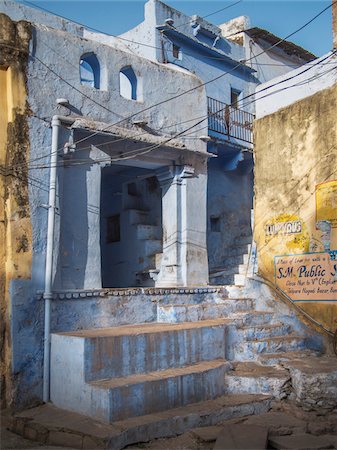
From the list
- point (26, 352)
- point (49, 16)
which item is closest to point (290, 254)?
point (26, 352)

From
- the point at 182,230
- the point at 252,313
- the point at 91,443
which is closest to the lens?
the point at 91,443

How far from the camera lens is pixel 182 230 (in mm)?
9781

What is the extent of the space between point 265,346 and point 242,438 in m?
2.60

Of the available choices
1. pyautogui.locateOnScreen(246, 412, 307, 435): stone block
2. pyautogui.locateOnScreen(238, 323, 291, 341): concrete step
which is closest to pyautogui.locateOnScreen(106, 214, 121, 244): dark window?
pyautogui.locateOnScreen(238, 323, 291, 341): concrete step

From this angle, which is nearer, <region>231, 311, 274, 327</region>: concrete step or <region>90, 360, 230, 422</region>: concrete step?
<region>90, 360, 230, 422</region>: concrete step

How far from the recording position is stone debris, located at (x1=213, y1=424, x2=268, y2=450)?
569cm

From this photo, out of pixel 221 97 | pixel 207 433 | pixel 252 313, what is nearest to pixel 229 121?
pixel 221 97

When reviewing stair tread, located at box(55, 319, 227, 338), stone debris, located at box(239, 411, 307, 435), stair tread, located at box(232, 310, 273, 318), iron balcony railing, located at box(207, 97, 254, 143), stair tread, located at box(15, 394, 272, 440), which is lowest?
stone debris, located at box(239, 411, 307, 435)

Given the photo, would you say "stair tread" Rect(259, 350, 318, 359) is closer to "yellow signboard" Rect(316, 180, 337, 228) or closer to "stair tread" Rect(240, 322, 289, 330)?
"stair tread" Rect(240, 322, 289, 330)

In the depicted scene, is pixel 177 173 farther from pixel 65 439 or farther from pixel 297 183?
pixel 65 439

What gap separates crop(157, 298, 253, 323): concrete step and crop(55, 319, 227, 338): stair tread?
0.13 metres

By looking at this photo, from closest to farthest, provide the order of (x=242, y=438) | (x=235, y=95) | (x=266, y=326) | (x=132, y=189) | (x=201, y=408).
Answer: (x=242, y=438)
(x=201, y=408)
(x=266, y=326)
(x=132, y=189)
(x=235, y=95)

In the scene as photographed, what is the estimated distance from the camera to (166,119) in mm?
9789

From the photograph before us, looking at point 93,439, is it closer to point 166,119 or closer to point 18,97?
point 18,97
